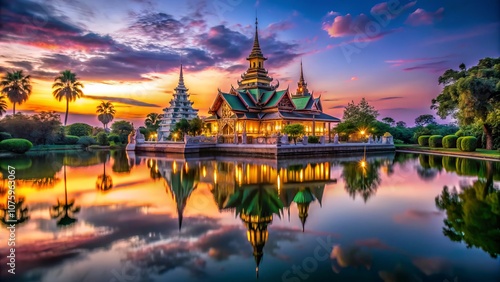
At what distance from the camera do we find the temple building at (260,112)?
33.7 meters

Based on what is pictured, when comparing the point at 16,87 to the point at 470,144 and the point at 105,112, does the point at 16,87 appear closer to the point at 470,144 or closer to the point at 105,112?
the point at 105,112

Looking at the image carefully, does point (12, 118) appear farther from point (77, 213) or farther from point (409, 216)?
point (409, 216)

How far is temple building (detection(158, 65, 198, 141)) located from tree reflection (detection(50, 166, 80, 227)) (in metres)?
36.9

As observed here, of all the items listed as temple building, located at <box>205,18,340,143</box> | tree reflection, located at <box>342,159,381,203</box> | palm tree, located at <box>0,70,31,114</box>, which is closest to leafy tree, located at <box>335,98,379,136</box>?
temple building, located at <box>205,18,340,143</box>

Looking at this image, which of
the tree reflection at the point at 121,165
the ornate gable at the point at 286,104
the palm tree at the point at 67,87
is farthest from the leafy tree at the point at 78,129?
the ornate gable at the point at 286,104

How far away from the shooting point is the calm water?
178 inches

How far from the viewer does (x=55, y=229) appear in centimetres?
648

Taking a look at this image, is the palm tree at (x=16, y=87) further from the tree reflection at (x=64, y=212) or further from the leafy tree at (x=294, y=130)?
the tree reflection at (x=64, y=212)

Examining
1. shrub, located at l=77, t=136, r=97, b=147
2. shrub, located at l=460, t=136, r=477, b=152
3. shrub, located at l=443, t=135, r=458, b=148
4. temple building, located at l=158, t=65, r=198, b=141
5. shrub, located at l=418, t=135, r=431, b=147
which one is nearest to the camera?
shrub, located at l=460, t=136, r=477, b=152

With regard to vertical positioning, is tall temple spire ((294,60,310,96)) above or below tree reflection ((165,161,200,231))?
above

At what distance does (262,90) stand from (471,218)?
33002mm

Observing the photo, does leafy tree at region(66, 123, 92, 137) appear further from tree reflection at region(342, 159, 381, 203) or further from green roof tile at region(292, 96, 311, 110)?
tree reflection at region(342, 159, 381, 203)

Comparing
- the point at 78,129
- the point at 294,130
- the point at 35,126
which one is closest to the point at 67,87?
the point at 78,129

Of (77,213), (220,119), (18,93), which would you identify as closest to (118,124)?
(18,93)
